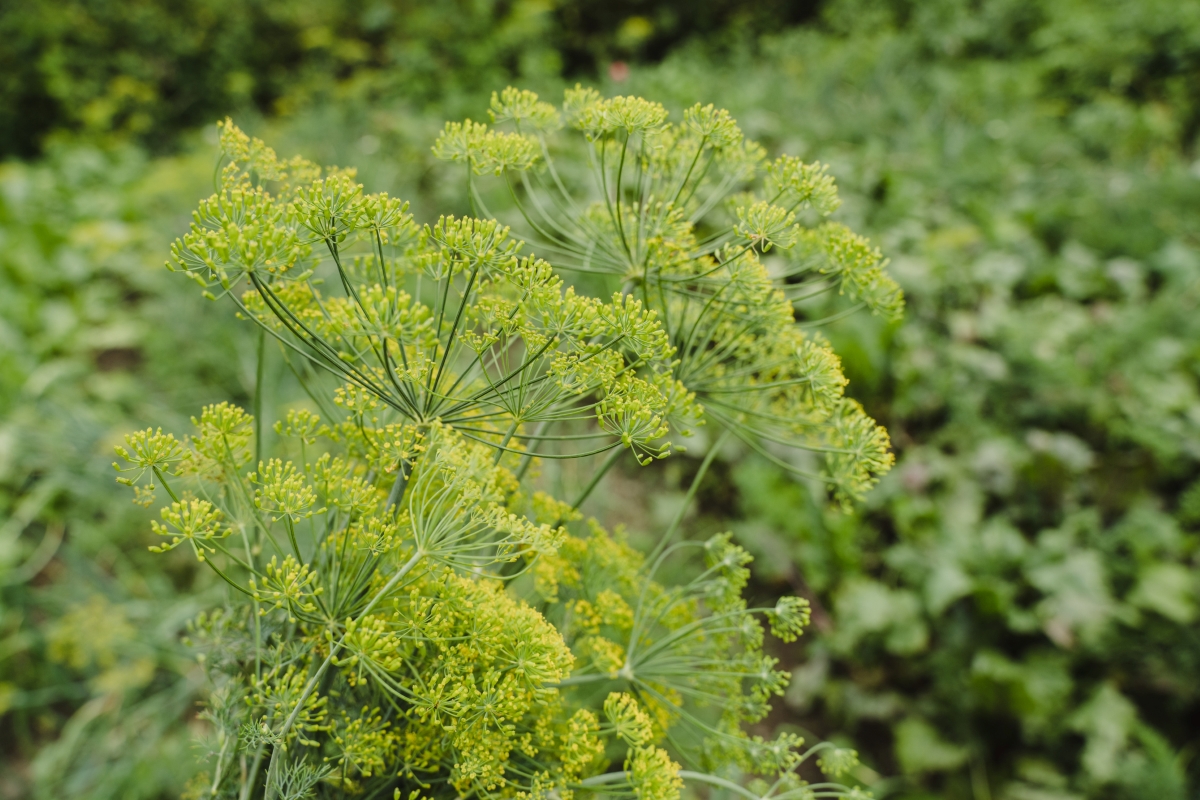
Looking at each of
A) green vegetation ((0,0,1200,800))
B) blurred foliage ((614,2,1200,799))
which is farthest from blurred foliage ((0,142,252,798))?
blurred foliage ((614,2,1200,799))

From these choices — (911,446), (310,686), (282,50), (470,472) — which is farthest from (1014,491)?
(282,50)

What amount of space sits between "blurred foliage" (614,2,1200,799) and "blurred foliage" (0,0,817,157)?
2757 millimetres

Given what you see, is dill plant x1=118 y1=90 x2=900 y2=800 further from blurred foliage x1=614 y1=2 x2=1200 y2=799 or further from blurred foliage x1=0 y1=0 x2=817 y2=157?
blurred foliage x1=0 y1=0 x2=817 y2=157

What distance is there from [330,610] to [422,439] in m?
0.19

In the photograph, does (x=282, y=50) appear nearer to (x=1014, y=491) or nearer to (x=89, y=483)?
(x=89, y=483)

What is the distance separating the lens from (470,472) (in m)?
0.65

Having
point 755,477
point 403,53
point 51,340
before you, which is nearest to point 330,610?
point 755,477

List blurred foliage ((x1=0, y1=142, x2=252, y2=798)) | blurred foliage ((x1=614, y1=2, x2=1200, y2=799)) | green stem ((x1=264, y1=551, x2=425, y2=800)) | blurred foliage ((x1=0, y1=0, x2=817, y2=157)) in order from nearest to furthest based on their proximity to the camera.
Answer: green stem ((x1=264, y1=551, x2=425, y2=800))
blurred foliage ((x1=614, y1=2, x2=1200, y2=799))
blurred foliage ((x1=0, y1=142, x2=252, y2=798))
blurred foliage ((x1=0, y1=0, x2=817, y2=157))

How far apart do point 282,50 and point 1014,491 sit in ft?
23.2

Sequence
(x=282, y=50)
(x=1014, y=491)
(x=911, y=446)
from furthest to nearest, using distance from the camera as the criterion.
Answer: (x=282, y=50)
(x=911, y=446)
(x=1014, y=491)

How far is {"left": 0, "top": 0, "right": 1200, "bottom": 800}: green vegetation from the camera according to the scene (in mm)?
2254

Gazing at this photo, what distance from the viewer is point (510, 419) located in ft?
2.57

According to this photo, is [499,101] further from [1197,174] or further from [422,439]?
[1197,174]

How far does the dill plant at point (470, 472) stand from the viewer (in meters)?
0.62
